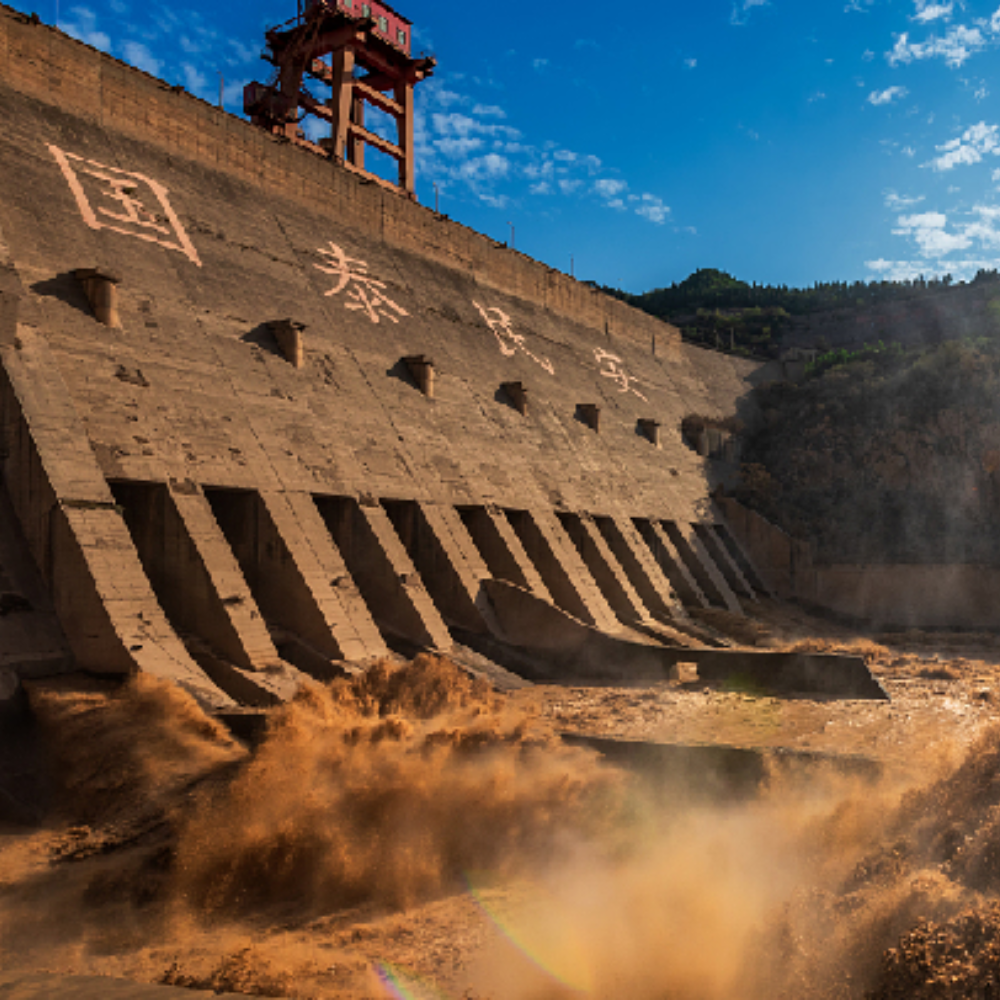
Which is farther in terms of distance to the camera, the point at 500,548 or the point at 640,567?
the point at 640,567

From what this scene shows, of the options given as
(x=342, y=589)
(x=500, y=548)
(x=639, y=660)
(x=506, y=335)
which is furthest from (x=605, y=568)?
(x=342, y=589)

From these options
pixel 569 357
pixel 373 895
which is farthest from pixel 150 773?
pixel 569 357

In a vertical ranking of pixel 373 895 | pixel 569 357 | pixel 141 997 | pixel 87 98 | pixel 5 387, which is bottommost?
pixel 373 895

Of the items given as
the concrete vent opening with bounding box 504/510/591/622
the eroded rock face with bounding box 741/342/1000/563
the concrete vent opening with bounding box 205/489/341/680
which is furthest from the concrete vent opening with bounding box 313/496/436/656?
the eroded rock face with bounding box 741/342/1000/563

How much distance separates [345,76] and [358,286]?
14424 mm

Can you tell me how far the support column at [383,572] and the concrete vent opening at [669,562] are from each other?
11.9m

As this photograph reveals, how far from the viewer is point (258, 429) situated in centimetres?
1753

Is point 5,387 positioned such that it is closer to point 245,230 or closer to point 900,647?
point 245,230

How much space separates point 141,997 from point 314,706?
658cm

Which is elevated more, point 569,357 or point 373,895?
point 569,357

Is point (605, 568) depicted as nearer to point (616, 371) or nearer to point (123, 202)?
point (616, 371)

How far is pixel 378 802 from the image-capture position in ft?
30.1

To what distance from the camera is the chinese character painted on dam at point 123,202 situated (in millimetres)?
18062

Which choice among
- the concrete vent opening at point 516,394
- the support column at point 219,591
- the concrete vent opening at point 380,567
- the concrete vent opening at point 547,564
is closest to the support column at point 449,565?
the concrete vent opening at point 380,567
